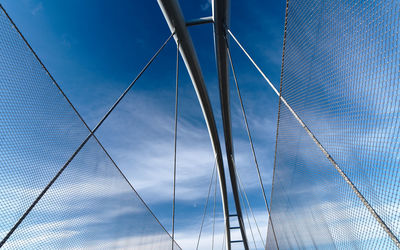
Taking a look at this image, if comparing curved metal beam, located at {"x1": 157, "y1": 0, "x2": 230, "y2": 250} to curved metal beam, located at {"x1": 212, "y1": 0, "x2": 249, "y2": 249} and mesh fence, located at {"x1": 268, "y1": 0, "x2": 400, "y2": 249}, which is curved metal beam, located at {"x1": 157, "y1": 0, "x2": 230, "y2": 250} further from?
mesh fence, located at {"x1": 268, "y1": 0, "x2": 400, "y2": 249}

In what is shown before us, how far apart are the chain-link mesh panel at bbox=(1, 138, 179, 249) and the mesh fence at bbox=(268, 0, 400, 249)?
3.37m

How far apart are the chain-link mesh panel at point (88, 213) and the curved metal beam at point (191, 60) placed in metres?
4.54

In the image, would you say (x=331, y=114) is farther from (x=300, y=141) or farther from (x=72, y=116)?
(x=72, y=116)

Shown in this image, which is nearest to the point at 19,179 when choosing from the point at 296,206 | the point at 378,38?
the point at 378,38

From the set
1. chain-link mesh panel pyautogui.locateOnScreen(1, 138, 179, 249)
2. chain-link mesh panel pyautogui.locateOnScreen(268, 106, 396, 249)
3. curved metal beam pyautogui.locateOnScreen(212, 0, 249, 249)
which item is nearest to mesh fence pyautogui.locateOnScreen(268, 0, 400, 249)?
chain-link mesh panel pyautogui.locateOnScreen(268, 106, 396, 249)

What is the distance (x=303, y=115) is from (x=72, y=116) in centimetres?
361

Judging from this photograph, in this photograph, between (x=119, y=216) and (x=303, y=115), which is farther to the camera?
(x=119, y=216)

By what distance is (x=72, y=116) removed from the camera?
338 centimetres

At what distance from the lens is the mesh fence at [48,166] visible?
235cm

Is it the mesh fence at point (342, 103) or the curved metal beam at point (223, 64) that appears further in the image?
the curved metal beam at point (223, 64)

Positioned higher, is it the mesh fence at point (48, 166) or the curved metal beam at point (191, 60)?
the curved metal beam at point (191, 60)

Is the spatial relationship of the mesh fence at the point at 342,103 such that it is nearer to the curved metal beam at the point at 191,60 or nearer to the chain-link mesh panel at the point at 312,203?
the chain-link mesh panel at the point at 312,203

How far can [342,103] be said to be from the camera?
2.09 m

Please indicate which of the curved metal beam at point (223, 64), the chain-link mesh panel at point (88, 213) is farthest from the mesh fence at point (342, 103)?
the curved metal beam at point (223, 64)
